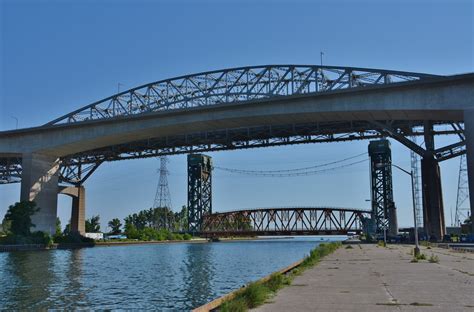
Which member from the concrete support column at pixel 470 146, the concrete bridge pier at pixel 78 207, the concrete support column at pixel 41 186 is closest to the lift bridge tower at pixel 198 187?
the concrete bridge pier at pixel 78 207

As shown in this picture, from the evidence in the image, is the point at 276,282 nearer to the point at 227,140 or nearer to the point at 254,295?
the point at 254,295

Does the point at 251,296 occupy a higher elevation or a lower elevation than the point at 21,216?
lower

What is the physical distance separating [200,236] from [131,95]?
8728cm

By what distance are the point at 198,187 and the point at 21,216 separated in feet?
295

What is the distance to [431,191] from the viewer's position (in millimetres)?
62250

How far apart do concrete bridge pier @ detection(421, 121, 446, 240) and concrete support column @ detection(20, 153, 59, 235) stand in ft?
175

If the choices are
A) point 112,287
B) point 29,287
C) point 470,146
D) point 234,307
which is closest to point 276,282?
point 234,307

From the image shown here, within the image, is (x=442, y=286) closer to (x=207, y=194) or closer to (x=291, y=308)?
(x=291, y=308)

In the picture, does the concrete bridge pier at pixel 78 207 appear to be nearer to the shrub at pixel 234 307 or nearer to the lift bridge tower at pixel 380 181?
the lift bridge tower at pixel 380 181

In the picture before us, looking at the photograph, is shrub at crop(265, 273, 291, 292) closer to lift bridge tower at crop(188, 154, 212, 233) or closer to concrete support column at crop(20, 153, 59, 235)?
concrete support column at crop(20, 153, 59, 235)

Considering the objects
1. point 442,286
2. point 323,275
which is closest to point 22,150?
point 323,275

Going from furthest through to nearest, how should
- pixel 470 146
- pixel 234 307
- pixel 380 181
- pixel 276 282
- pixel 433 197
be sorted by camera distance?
pixel 380 181 → pixel 433 197 → pixel 470 146 → pixel 276 282 → pixel 234 307

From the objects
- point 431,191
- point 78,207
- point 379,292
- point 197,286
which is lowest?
point 197,286

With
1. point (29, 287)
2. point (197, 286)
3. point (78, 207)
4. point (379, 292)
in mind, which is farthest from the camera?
point (78, 207)
